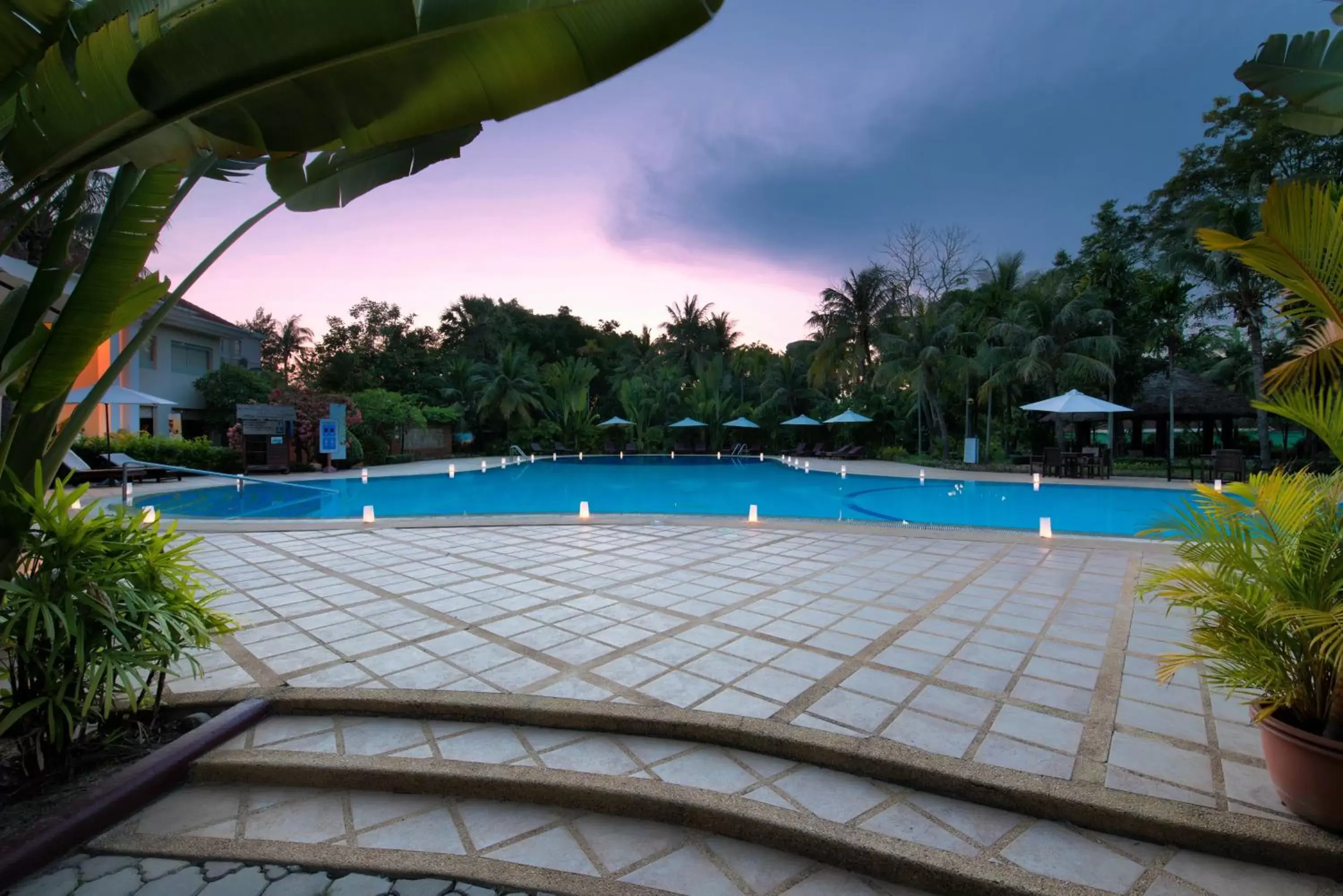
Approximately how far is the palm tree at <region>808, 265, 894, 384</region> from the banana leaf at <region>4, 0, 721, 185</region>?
84.7 feet

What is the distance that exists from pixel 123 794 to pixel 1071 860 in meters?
3.50

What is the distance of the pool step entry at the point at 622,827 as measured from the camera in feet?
6.45

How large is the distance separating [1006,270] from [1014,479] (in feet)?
32.7

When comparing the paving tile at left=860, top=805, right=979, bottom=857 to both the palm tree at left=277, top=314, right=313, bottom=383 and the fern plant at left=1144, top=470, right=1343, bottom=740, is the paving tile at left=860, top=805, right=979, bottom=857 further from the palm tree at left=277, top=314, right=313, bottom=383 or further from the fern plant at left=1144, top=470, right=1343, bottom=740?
the palm tree at left=277, top=314, right=313, bottom=383

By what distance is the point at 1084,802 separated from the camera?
2221mm

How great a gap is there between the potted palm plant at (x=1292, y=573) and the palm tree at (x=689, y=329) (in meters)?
33.2

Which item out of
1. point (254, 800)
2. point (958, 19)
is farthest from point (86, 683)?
point (958, 19)

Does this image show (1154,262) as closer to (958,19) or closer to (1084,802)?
(958,19)

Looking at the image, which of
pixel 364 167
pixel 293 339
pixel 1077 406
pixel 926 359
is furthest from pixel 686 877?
pixel 293 339

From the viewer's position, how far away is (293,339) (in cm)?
4147

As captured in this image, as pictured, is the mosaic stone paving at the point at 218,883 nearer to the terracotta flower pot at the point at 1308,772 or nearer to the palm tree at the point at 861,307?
the terracotta flower pot at the point at 1308,772

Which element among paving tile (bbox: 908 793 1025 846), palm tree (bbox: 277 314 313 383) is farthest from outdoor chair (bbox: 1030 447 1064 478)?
palm tree (bbox: 277 314 313 383)

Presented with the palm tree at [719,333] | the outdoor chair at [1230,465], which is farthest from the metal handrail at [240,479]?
the palm tree at [719,333]

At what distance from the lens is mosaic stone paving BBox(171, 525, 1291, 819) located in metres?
2.74
